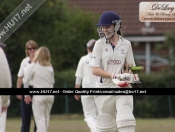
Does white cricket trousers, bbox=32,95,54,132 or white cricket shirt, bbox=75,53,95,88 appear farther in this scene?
white cricket shirt, bbox=75,53,95,88

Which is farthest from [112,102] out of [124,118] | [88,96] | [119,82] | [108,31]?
[88,96]

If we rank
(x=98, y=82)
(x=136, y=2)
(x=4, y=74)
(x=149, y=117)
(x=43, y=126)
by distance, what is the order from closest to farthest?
(x=98, y=82)
(x=4, y=74)
(x=43, y=126)
(x=149, y=117)
(x=136, y=2)

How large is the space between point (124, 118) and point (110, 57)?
98 cm

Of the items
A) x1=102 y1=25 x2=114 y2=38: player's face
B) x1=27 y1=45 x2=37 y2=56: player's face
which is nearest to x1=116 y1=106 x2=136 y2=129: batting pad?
x1=102 y1=25 x2=114 y2=38: player's face

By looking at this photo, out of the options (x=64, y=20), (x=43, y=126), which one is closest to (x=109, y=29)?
(x=43, y=126)

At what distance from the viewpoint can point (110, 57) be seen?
11180 mm

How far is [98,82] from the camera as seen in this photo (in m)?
11.4

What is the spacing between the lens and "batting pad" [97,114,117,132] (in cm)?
1117

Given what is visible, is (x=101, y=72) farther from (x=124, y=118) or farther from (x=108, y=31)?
(x=124, y=118)

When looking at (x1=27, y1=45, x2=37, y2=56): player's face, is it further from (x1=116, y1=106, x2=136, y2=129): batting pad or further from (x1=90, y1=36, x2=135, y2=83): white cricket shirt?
(x1=116, y1=106, x2=136, y2=129): batting pad

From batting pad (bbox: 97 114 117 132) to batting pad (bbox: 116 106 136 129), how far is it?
331mm

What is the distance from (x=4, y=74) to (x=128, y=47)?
2236 millimetres

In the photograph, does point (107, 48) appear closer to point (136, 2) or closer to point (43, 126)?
point (43, 126)

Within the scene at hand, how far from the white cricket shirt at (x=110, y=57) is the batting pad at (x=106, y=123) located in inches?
21.0
